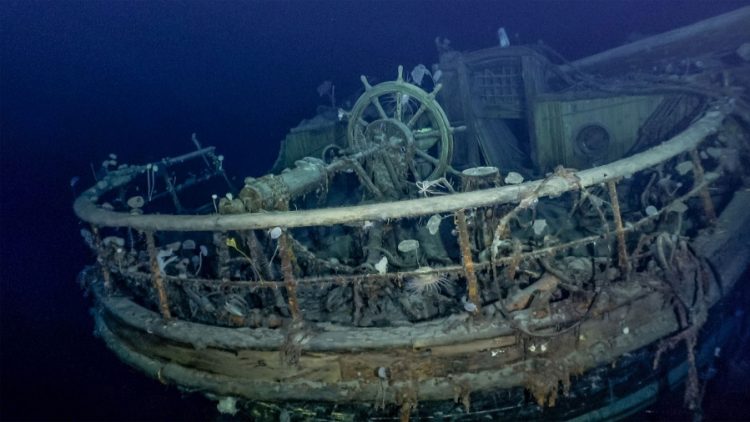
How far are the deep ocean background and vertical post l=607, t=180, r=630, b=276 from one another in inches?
56.4

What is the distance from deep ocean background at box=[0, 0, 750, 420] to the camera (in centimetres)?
841

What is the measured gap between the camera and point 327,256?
19.5 ft

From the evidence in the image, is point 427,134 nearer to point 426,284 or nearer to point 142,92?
point 426,284

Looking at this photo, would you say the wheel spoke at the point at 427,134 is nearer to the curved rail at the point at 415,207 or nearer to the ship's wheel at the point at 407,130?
the ship's wheel at the point at 407,130

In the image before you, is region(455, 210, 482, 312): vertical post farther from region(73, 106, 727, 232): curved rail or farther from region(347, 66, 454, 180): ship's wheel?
region(347, 66, 454, 180): ship's wheel

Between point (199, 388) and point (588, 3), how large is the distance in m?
46.2

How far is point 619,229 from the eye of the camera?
10.9 ft

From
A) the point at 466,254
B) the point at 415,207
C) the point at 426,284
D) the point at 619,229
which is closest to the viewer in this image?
the point at 415,207

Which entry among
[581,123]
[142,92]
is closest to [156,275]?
[581,123]

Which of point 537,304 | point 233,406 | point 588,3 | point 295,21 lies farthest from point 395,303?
point 588,3

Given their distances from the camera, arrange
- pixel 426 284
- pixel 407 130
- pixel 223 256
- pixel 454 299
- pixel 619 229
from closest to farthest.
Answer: pixel 619 229, pixel 426 284, pixel 454 299, pixel 223 256, pixel 407 130

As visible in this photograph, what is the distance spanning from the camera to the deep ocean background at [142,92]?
8406 millimetres

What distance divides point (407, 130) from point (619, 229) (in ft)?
12.9

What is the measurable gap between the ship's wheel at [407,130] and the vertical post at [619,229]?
3455 millimetres
